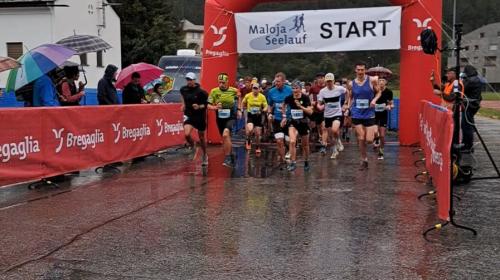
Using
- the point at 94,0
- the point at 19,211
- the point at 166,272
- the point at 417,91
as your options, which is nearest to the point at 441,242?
the point at 166,272

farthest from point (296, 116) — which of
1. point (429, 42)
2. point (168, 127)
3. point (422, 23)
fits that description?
point (422, 23)

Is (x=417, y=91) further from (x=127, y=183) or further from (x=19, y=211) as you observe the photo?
(x=19, y=211)

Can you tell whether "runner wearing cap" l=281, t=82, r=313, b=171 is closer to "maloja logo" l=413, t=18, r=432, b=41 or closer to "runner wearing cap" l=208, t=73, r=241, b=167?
"runner wearing cap" l=208, t=73, r=241, b=167

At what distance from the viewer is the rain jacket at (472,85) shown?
10.9 m

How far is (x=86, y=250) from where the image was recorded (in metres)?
5.44

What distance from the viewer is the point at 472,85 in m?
11.7

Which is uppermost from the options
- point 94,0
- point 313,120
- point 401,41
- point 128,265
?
point 94,0

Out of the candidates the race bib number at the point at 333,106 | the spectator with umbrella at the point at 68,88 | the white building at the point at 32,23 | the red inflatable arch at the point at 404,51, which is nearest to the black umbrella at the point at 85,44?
the spectator with umbrella at the point at 68,88

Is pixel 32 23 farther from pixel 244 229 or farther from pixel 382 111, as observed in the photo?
pixel 244 229

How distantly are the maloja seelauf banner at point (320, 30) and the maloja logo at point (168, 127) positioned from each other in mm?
2905

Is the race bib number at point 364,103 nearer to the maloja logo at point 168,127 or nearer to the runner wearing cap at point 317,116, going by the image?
the runner wearing cap at point 317,116

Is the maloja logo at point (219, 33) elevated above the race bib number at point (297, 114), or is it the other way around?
the maloja logo at point (219, 33)

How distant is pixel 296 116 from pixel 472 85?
13.2ft

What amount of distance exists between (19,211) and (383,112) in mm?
8340
